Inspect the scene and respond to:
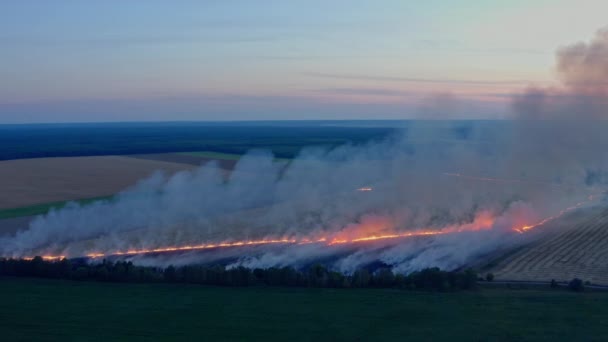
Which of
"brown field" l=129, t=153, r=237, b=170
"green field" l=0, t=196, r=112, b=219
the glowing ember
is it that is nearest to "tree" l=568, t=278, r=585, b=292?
the glowing ember

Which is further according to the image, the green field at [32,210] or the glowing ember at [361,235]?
the green field at [32,210]

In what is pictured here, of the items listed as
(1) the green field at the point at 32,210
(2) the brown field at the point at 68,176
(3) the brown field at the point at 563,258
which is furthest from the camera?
(2) the brown field at the point at 68,176

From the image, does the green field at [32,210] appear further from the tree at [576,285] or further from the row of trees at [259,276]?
the tree at [576,285]

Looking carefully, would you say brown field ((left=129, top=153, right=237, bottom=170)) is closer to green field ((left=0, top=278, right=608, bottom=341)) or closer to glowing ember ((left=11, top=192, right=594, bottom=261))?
glowing ember ((left=11, top=192, right=594, bottom=261))

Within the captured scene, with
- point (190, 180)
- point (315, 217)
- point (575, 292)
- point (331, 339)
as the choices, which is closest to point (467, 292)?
point (575, 292)

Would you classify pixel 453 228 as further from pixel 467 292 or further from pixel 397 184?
pixel 467 292

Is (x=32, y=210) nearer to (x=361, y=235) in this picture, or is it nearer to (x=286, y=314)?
(x=361, y=235)

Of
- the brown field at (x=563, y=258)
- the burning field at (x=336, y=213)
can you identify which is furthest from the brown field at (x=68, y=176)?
the brown field at (x=563, y=258)
